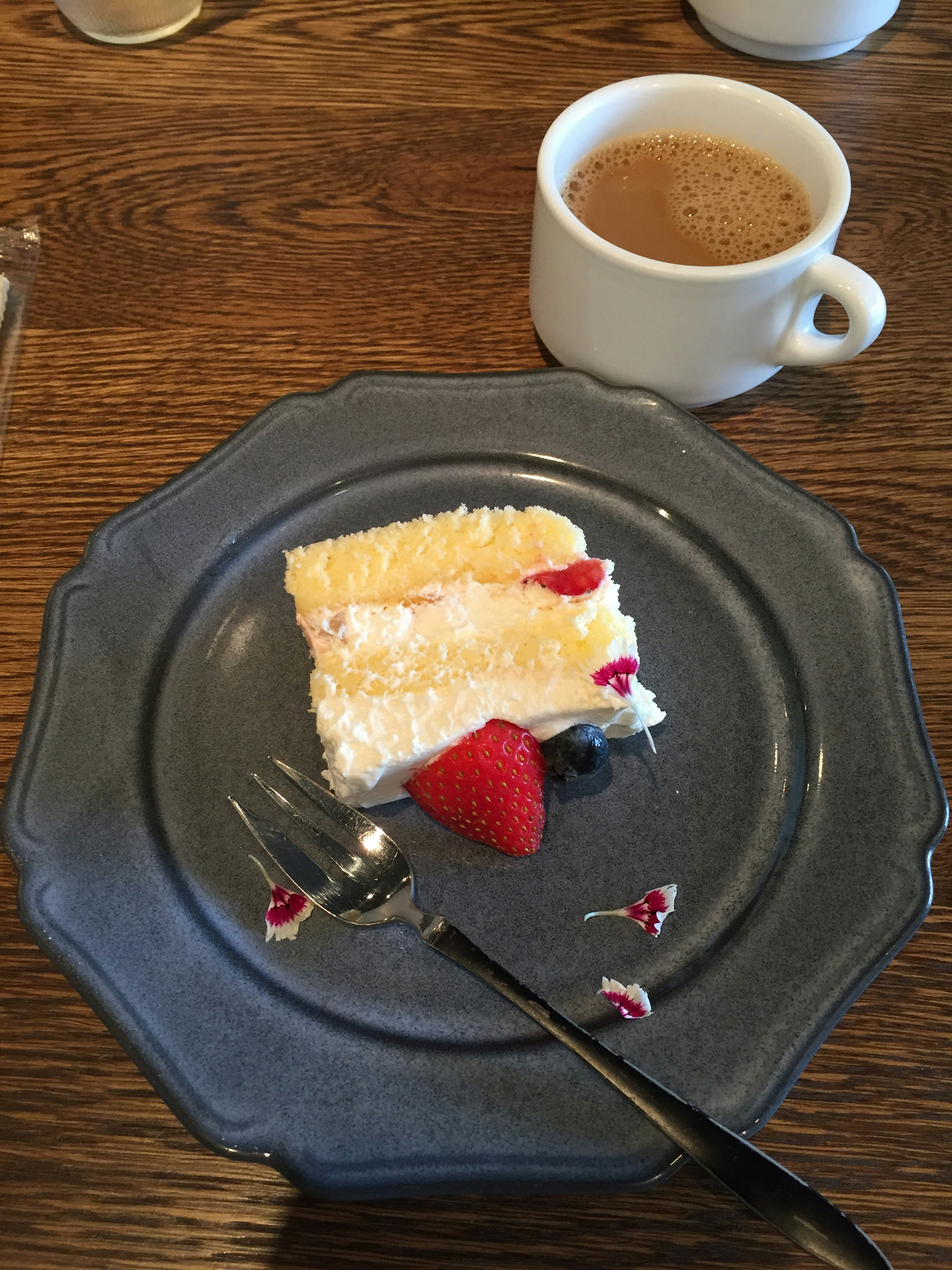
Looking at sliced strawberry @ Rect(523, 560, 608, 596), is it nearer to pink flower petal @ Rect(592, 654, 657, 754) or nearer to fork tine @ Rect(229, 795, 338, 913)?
pink flower petal @ Rect(592, 654, 657, 754)

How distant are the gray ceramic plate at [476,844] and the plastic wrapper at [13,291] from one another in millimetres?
363

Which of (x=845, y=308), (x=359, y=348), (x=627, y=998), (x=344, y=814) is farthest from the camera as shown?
(x=359, y=348)

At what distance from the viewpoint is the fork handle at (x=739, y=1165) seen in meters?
0.68

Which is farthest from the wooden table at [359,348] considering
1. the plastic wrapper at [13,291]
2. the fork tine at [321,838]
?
the fork tine at [321,838]

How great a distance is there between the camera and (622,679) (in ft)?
3.02

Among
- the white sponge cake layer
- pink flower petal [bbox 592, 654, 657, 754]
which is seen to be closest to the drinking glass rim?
the white sponge cake layer

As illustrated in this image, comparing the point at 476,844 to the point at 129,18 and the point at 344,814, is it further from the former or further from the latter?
the point at 129,18

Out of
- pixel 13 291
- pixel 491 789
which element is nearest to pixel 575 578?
pixel 491 789

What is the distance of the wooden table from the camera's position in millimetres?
806

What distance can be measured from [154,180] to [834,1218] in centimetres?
146

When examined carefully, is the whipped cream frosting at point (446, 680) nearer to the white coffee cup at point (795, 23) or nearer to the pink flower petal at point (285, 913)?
the pink flower petal at point (285, 913)

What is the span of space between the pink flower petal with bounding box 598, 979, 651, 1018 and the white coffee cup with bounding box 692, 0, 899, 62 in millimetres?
1360

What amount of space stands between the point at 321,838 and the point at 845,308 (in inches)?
30.7

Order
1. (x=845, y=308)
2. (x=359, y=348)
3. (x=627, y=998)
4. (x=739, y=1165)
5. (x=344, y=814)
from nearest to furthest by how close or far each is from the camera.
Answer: (x=739, y=1165)
(x=627, y=998)
(x=344, y=814)
(x=845, y=308)
(x=359, y=348)
